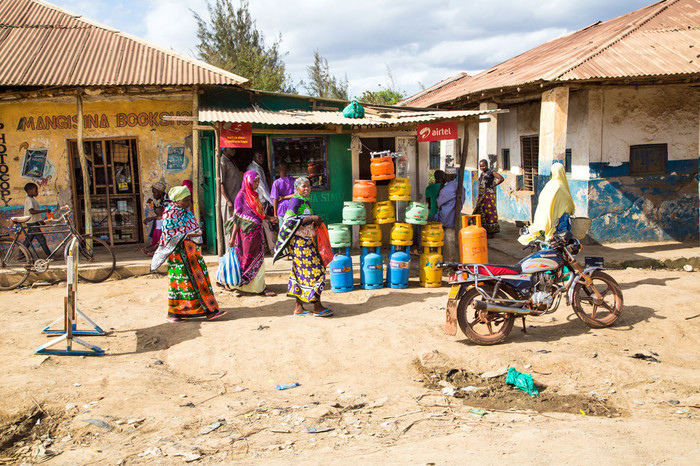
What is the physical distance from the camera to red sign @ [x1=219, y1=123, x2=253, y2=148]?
8.56m

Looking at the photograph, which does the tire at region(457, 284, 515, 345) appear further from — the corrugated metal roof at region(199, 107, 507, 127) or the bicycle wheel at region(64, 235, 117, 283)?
the bicycle wheel at region(64, 235, 117, 283)

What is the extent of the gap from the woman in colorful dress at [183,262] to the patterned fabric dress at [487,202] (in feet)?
21.3

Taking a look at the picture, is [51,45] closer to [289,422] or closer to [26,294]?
[26,294]

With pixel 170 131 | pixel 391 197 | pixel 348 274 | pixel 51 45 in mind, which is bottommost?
pixel 348 274

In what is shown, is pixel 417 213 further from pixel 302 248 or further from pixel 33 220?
pixel 33 220

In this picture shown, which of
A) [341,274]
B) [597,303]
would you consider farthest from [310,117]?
[597,303]

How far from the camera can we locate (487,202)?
11.6m

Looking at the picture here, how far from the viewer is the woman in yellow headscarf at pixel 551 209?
21.1 ft

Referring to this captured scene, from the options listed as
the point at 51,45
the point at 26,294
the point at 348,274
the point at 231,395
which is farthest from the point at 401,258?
the point at 51,45

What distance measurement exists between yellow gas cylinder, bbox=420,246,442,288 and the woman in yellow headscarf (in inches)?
78.4

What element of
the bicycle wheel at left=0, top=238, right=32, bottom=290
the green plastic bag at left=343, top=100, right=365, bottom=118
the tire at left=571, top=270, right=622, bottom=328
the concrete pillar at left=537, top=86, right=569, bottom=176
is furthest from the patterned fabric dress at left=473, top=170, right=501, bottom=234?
the bicycle wheel at left=0, top=238, right=32, bottom=290

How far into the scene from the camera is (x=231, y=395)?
4.93m

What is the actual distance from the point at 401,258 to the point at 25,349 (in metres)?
4.87

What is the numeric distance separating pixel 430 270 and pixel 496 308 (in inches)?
102
